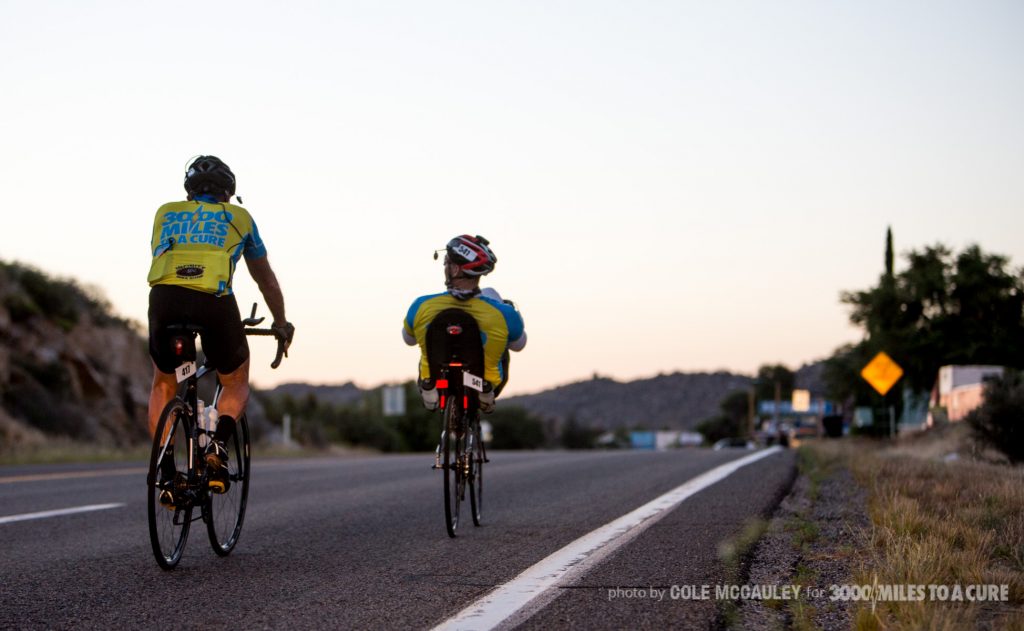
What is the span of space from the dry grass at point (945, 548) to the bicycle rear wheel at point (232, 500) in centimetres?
344

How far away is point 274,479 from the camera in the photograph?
13.9 metres

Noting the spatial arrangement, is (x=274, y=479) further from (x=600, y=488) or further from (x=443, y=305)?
(x=443, y=305)

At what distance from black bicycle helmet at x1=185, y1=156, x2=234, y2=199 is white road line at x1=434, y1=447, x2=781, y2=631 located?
104 inches

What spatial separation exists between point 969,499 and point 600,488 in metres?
3.91

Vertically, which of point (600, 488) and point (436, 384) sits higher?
point (436, 384)

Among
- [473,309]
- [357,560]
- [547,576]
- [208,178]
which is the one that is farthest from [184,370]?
[473,309]

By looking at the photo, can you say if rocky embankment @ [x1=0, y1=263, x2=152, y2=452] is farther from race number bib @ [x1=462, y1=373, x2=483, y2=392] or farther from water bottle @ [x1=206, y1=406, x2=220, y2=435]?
water bottle @ [x1=206, y1=406, x2=220, y2=435]

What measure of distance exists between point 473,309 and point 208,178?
226cm

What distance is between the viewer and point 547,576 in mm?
5305

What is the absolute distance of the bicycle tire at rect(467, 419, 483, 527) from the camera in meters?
7.82

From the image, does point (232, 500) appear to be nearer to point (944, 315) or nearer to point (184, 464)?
point (184, 464)

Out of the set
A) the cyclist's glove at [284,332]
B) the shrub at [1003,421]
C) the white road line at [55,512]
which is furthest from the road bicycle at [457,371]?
the shrub at [1003,421]

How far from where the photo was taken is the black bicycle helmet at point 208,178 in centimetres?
618

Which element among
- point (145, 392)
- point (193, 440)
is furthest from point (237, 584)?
point (145, 392)
